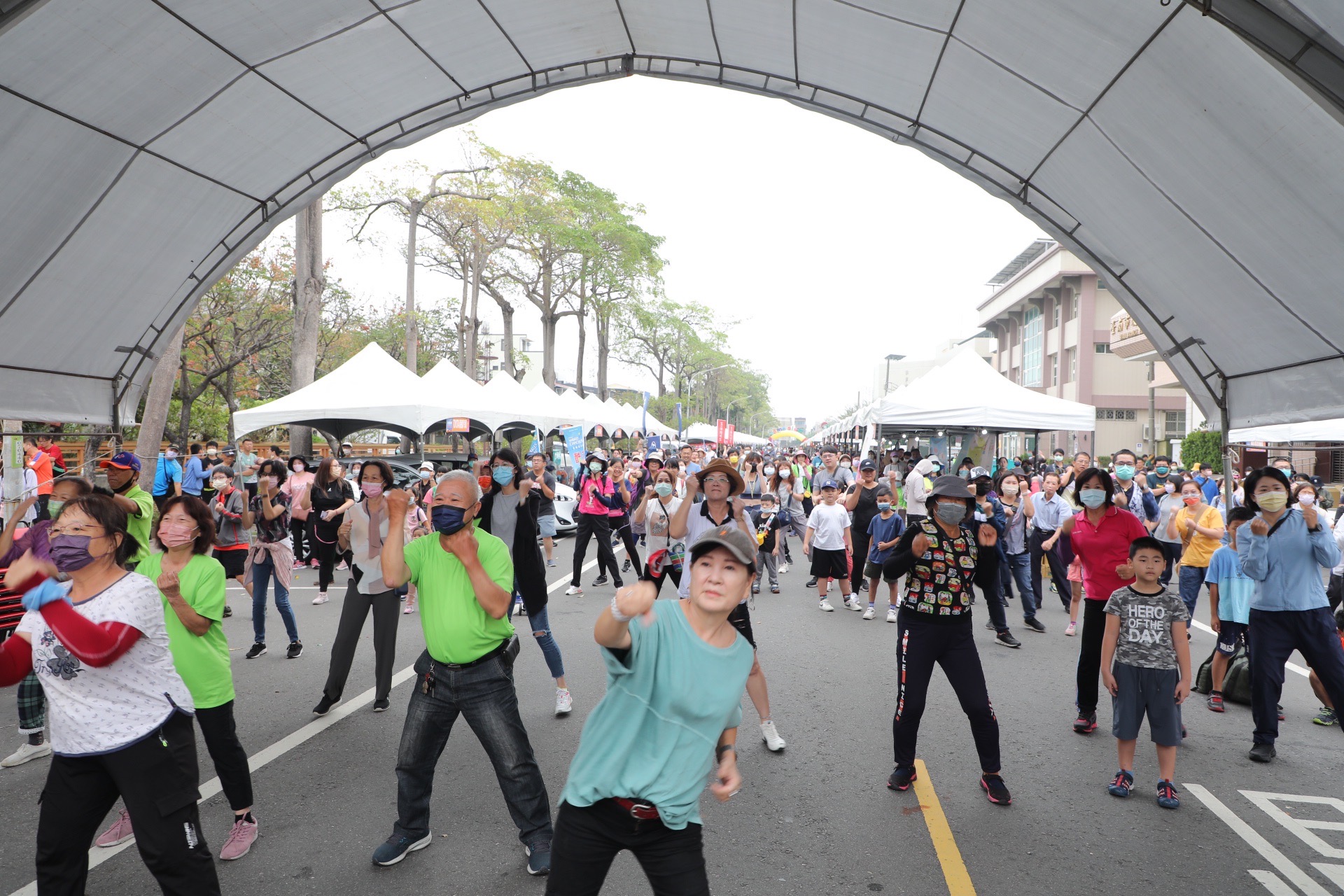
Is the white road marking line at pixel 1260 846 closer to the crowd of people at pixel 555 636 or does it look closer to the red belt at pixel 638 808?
the crowd of people at pixel 555 636

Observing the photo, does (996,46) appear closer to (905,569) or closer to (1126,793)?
(905,569)

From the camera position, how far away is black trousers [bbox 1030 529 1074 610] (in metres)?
9.61

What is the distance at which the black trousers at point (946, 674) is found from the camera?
447cm

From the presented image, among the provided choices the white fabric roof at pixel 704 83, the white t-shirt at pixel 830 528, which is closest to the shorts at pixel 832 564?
the white t-shirt at pixel 830 528

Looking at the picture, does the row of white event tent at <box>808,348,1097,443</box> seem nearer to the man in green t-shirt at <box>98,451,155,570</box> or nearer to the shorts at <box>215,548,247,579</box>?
the shorts at <box>215,548,247,579</box>

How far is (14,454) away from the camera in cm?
838

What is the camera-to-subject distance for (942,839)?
4066mm

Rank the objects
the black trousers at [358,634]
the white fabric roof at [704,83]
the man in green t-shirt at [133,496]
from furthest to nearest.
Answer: the black trousers at [358,634]
the man in green t-shirt at [133,496]
the white fabric roof at [704,83]

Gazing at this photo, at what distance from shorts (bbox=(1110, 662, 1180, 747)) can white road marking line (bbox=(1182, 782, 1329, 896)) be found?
0.35 meters

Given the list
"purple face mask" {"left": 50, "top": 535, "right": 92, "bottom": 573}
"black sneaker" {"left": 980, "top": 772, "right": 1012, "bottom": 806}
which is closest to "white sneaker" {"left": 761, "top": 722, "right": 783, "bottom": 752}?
"black sneaker" {"left": 980, "top": 772, "right": 1012, "bottom": 806}

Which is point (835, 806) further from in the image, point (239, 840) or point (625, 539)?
point (625, 539)

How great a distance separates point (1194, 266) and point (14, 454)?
10.5 meters

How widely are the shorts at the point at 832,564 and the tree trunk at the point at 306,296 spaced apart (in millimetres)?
11510

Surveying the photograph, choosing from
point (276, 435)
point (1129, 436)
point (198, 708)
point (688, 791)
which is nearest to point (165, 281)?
point (198, 708)
